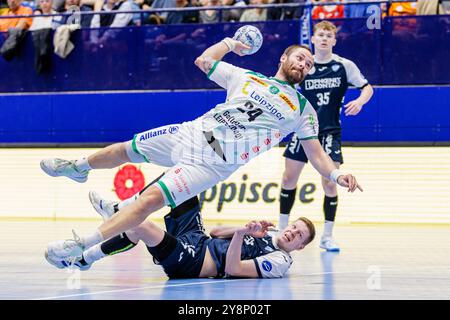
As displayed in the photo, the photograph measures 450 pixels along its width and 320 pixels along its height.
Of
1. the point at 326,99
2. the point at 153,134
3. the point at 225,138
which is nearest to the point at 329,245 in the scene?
the point at 326,99

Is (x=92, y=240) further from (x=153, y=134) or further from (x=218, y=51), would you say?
(x=218, y=51)

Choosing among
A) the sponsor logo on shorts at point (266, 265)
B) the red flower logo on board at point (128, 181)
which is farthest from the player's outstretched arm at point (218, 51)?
the red flower logo on board at point (128, 181)

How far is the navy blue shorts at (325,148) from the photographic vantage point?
12.0 metres

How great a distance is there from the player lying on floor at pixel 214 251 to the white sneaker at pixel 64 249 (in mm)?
534

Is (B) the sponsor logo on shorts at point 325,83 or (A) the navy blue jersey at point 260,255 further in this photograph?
(B) the sponsor logo on shorts at point 325,83

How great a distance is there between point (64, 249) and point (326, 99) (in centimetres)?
520

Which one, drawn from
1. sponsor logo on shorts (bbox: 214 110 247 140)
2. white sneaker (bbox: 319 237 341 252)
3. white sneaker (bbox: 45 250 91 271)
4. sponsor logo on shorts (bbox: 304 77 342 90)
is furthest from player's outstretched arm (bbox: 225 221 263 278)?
sponsor logo on shorts (bbox: 304 77 342 90)

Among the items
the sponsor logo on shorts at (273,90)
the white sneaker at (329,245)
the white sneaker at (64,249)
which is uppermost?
the sponsor logo on shorts at (273,90)

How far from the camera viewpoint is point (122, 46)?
17281mm

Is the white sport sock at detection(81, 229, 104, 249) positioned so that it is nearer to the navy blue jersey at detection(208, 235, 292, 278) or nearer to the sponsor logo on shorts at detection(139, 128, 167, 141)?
the navy blue jersey at detection(208, 235, 292, 278)

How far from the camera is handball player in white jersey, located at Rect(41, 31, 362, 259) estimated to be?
8727 millimetres

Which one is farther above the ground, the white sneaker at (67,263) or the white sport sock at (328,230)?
the white sport sock at (328,230)

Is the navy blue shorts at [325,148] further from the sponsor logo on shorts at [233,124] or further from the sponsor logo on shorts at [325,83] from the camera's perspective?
the sponsor logo on shorts at [233,124]
